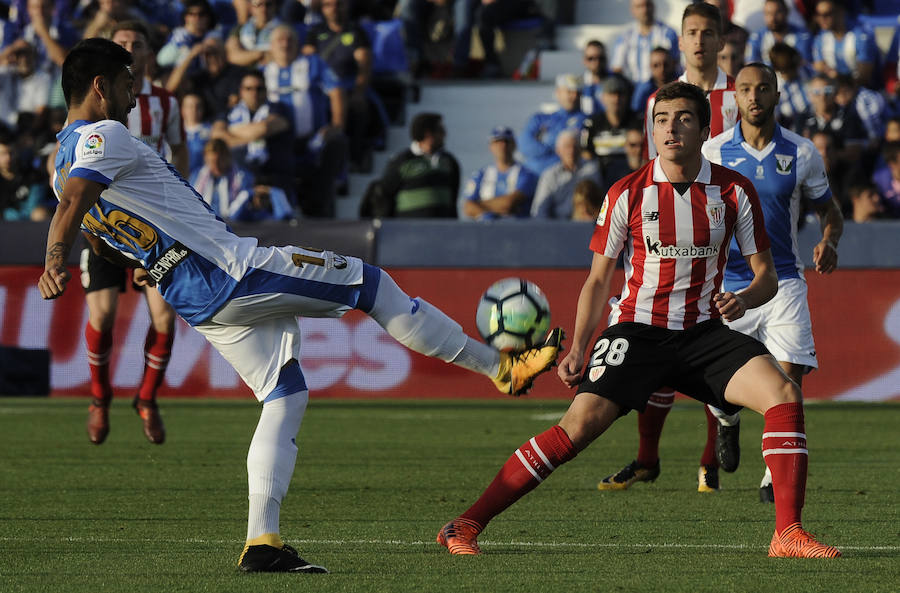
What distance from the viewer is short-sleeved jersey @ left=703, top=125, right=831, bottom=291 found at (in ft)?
24.4

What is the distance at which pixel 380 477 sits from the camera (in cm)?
827

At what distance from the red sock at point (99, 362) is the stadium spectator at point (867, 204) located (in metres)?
7.19

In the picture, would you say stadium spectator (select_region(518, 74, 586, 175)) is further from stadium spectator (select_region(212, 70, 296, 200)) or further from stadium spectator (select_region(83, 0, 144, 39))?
stadium spectator (select_region(83, 0, 144, 39))

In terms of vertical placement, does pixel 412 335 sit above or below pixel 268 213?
above

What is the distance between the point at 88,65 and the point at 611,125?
9.84 metres

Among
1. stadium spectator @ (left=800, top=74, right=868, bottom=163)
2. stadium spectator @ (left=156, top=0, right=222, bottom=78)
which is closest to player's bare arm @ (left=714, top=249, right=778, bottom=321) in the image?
stadium spectator @ (left=800, top=74, right=868, bottom=163)

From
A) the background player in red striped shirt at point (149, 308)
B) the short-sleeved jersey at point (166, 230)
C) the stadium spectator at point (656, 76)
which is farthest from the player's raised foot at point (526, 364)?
the stadium spectator at point (656, 76)

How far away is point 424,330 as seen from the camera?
5551 mm

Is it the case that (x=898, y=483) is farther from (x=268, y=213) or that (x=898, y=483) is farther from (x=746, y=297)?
(x=268, y=213)

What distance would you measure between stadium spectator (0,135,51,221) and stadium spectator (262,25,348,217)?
2.52 m

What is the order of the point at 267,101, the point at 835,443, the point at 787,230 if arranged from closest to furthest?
the point at 787,230 → the point at 835,443 → the point at 267,101

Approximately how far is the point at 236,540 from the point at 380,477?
229cm

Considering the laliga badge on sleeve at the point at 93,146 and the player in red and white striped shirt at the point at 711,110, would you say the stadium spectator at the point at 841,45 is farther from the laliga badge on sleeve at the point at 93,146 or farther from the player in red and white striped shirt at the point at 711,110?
the laliga badge on sleeve at the point at 93,146

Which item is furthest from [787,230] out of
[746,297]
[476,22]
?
[476,22]
